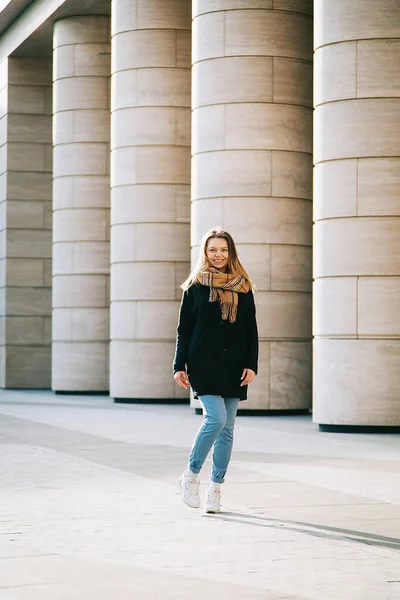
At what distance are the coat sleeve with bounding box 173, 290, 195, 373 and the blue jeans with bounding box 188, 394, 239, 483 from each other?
30 cm

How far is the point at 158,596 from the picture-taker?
6.42 meters

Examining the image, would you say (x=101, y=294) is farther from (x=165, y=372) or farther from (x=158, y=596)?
(x=158, y=596)

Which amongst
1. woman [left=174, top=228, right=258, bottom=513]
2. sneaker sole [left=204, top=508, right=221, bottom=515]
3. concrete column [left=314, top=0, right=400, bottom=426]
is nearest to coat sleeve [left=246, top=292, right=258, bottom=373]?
woman [left=174, top=228, right=258, bottom=513]

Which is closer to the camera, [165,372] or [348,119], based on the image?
[348,119]

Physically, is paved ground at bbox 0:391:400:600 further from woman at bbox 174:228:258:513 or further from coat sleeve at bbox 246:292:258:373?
coat sleeve at bbox 246:292:258:373

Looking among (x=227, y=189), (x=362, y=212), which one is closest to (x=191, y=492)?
(x=362, y=212)

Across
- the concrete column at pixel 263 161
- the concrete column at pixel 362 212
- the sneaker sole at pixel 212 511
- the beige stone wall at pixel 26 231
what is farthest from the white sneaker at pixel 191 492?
the beige stone wall at pixel 26 231

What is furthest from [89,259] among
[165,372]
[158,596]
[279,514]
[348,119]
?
[158,596]

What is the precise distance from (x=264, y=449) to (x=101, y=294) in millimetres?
13791

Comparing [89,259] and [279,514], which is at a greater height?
[89,259]

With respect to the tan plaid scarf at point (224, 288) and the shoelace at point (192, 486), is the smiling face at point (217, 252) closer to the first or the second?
the tan plaid scarf at point (224, 288)

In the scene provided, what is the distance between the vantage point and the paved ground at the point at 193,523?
675 cm

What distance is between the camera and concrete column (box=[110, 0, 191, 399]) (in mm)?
24422

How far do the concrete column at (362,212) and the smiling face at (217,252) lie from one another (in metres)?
7.95
